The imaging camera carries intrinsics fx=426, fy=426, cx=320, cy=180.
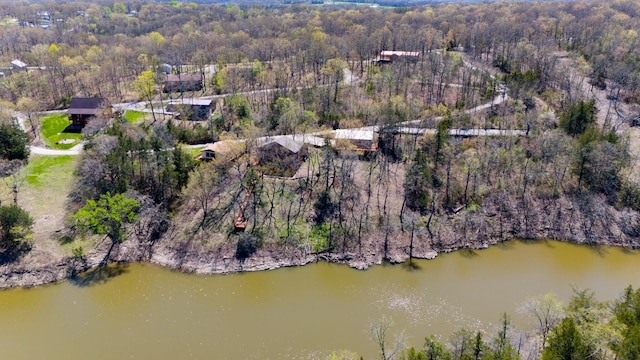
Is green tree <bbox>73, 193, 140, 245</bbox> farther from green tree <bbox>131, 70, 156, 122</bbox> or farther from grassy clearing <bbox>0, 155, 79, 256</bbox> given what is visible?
green tree <bbox>131, 70, 156, 122</bbox>

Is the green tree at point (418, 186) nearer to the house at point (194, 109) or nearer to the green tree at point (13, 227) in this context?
the house at point (194, 109)

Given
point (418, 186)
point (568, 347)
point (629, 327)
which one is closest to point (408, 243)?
point (418, 186)

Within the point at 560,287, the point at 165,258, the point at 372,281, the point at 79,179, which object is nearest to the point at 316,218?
the point at 372,281

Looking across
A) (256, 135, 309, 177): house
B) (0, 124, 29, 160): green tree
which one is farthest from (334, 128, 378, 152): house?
(0, 124, 29, 160): green tree

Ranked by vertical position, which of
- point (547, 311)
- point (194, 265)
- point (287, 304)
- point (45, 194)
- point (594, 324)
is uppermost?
point (594, 324)

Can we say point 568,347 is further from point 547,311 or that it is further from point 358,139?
point 358,139

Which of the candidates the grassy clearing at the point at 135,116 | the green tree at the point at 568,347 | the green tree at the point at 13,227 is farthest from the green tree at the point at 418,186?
the grassy clearing at the point at 135,116
